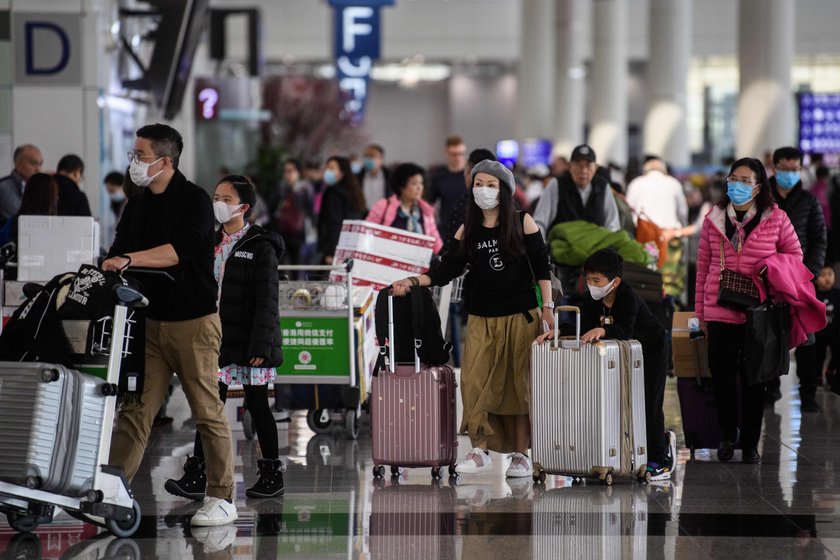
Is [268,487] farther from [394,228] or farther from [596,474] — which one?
[394,228]

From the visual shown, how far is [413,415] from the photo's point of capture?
7918 millimetres

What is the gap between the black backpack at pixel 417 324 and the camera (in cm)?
791

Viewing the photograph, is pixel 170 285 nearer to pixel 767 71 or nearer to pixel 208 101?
pixel 767 71

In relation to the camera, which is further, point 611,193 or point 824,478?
point 611,193

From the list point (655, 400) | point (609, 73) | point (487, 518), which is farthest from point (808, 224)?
point (609, 73)

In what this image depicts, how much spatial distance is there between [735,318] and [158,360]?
3.62 meters

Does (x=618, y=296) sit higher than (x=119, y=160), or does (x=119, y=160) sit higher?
(x=119, y=160)

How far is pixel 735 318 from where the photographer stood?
8.39m

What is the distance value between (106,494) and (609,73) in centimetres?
3924

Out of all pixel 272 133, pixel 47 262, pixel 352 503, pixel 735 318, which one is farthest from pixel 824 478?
pixel 272 133

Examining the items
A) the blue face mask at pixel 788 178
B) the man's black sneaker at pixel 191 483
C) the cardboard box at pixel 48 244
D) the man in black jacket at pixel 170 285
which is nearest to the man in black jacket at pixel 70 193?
the cardboard box at pixel 48 244

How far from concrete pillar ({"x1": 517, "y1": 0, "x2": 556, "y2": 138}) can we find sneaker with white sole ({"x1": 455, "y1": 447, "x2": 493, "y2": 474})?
3748 centimetres

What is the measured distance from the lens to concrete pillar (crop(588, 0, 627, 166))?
143 ft

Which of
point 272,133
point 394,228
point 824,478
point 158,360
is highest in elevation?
point 272,133
